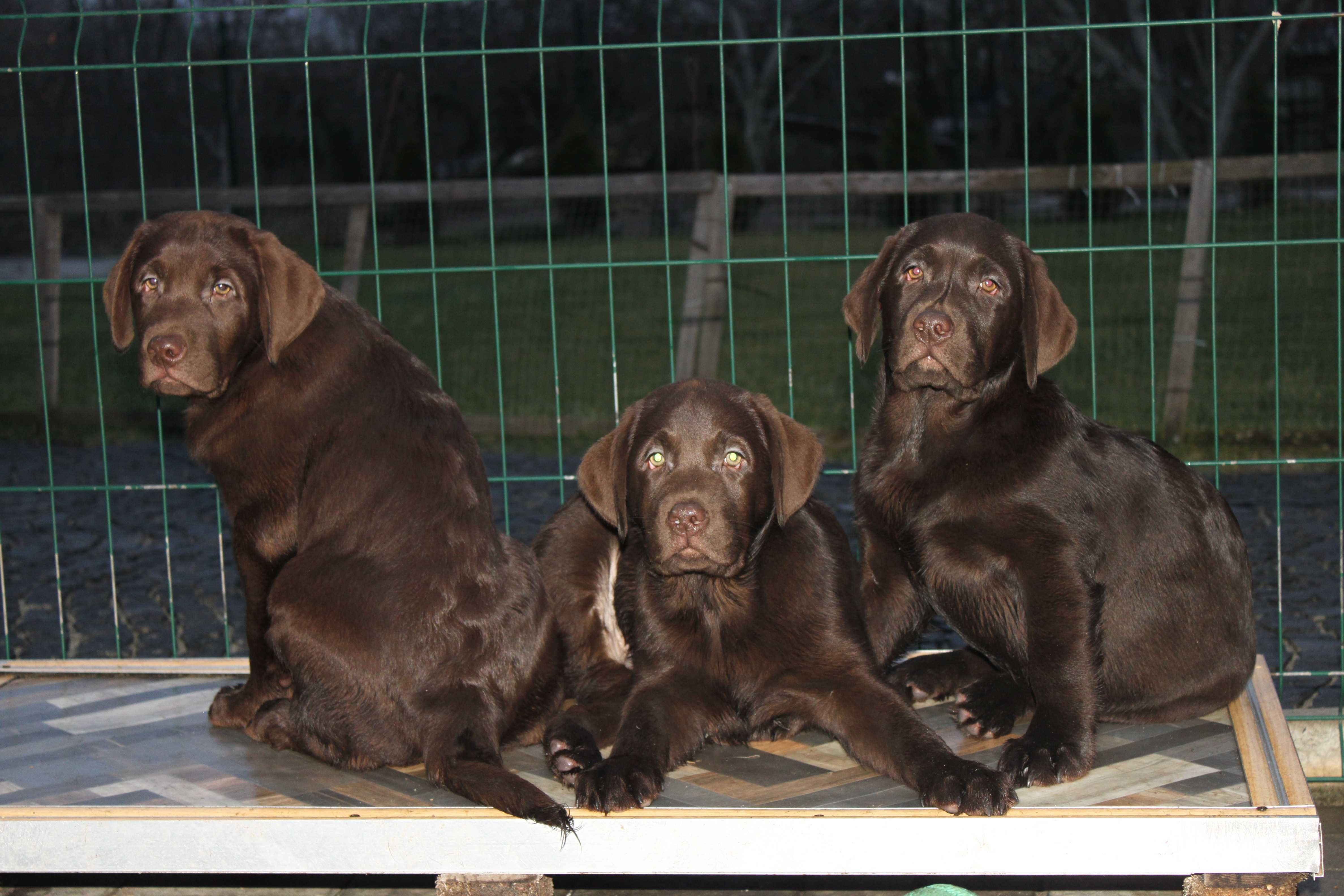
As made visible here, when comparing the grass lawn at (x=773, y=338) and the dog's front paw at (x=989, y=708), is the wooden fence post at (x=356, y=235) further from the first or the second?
the dog's front paw at (x=989, y=708)

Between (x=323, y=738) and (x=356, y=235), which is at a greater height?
(x=356, y=235)

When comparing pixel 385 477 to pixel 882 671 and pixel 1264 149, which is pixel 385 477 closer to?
pixel 882 671

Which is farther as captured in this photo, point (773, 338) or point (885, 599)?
point (773, 338)

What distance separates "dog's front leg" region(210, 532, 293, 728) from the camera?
411 cm

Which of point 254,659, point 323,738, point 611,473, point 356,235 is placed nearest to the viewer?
point 323,738

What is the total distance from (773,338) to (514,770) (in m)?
10.0

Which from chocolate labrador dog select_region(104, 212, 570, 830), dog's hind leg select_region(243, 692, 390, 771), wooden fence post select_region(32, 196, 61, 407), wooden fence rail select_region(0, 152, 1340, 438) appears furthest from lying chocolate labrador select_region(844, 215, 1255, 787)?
wooden fence post select_region(32, 196, 61, 407)

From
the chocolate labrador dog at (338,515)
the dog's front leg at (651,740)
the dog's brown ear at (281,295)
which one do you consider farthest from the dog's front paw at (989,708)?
the dog's brown ear at (281,295)

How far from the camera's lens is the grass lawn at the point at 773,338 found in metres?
10.8

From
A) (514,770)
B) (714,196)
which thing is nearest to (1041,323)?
(514,770)

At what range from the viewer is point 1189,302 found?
8.67m

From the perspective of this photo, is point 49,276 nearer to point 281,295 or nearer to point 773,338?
point 773,338

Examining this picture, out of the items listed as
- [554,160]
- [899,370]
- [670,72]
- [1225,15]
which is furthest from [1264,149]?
[899,370]

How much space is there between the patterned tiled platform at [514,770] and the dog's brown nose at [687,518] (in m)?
0.69
